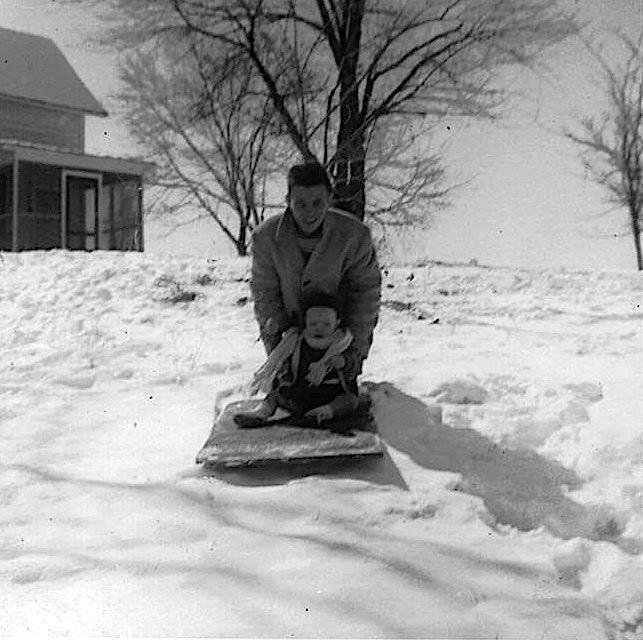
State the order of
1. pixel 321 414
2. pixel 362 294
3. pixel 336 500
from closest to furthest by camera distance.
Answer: pixel 336 500, pixel 321 414, pixel 362 294

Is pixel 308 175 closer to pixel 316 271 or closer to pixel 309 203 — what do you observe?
pixel 309 203

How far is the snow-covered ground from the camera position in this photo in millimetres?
2162

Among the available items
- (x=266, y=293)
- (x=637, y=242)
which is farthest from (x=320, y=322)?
(x=637, y=242)

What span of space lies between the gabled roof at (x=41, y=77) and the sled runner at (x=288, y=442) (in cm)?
1283

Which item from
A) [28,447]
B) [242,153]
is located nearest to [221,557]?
[28,447]

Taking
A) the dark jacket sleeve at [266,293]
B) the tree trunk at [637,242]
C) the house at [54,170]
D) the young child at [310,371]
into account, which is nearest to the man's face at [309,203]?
the dark jacket sleeve at [266,293]

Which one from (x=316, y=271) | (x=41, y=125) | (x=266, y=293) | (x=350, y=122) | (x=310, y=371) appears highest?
(x=41, y=125)

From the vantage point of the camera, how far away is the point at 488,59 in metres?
9.90

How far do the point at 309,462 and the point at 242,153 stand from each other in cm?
936

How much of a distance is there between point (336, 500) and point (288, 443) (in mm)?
436

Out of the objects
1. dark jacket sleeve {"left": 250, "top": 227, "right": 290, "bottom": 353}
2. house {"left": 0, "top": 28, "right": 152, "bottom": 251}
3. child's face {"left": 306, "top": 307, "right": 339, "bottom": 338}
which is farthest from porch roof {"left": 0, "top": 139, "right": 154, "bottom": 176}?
child's face {"left": 306, "top": 307, "right": 339, "bottom": 338}

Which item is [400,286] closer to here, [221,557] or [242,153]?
[242,153]

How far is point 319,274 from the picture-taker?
12.0 ft

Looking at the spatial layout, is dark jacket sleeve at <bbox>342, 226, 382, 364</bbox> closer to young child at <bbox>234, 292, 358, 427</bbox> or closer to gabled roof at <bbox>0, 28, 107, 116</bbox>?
young child at <bbox>234, 292, 358, 427</bbox>
